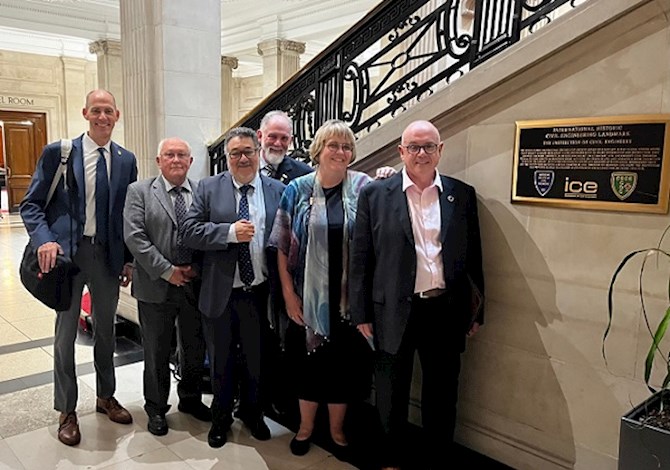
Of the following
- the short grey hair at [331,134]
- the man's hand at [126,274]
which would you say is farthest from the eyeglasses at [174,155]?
the short grey hair at [331,134]

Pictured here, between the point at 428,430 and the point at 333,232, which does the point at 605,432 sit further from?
the point at 333,232

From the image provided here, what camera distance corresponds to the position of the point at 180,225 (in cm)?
285

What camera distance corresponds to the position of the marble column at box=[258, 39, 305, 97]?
10872 mm

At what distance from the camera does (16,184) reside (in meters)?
13.7

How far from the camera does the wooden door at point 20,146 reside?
1338 centimetres

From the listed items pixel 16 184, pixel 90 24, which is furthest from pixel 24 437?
pixel 16 184

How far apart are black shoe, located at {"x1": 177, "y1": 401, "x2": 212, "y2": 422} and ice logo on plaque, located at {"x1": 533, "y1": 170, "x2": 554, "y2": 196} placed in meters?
2.22

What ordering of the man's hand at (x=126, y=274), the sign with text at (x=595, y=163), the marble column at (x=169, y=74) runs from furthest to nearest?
the marble column at (x=169, y=74)
the man's hand at (x=126, y=274)
the sign with text at (x=595, y=163)

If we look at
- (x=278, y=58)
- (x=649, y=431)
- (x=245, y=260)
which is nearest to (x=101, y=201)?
(x=245, y=260)

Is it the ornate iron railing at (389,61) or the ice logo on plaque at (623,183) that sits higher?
the ornate iron railing at (389,61)

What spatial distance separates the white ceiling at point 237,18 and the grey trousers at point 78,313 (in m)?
7.66

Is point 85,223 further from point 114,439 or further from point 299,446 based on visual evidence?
point 299,446

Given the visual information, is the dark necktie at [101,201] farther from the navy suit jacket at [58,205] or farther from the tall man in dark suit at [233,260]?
the tall man in dark suit at [233,260]

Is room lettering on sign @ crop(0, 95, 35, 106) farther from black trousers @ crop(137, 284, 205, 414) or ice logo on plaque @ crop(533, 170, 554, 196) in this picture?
ice logo on plaque @ crop(533, 170, 554, 196)
